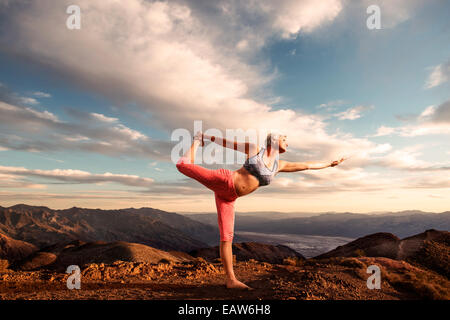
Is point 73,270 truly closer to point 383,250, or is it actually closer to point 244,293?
point 244,293

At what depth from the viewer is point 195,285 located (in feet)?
21.9

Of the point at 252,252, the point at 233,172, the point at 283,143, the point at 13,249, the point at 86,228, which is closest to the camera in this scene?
the point at 233,172

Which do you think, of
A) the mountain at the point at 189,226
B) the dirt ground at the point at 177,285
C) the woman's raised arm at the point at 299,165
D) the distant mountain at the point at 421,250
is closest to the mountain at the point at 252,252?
the distant mountain at the point at 421,250

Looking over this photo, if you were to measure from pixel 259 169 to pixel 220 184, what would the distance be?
0.81 meters

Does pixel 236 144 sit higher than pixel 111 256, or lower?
higher

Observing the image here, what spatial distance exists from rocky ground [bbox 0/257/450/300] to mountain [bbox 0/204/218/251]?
3945 inches

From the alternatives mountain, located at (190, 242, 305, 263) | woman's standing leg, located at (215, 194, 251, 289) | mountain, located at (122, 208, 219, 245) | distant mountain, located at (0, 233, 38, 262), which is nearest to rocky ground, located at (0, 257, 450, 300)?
woman's standing leg, located at (215, 194, 251, 289)

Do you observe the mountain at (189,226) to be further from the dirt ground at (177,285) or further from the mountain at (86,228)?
the dirt ground at (177,285)

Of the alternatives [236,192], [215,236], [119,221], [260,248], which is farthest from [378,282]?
[215,236]

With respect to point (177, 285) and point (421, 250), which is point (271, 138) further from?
point (421, 250)

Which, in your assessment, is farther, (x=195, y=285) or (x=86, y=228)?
(x=86, y=228)

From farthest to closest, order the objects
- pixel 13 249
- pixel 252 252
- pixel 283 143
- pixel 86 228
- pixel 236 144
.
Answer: pixel 86 228 < pixel 13 249 < pixel 252 252 < pixel 283 143 < pixel 236 144

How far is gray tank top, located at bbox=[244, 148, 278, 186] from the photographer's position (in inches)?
195

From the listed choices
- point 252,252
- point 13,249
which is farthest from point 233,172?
point 13,249
